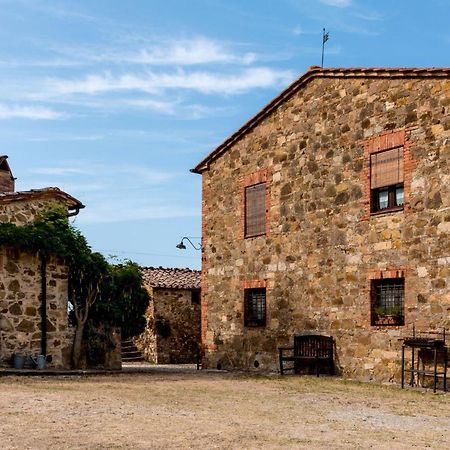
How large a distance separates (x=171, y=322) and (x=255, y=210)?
9.25m

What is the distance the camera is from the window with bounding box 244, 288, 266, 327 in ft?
63.0

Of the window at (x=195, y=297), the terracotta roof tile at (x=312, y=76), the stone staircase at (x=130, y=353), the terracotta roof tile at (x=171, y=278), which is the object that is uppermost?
the terracotta roof tile at (x=312, y=76)

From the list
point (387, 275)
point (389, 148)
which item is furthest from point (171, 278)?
point (389, 148)

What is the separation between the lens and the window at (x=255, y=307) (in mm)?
19188

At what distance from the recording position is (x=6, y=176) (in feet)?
73.6

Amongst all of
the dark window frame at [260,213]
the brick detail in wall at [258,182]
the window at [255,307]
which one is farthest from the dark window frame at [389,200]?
the window at [255,307]

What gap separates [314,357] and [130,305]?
227 inches

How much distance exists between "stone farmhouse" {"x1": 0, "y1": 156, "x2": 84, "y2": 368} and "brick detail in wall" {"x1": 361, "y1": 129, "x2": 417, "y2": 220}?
822 centimetres

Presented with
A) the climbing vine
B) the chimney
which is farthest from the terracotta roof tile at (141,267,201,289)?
the chimney

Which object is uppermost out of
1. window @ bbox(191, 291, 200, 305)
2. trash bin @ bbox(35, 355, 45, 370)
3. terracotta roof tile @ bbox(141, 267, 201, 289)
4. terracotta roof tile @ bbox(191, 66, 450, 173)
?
terracotta roof tile @ bbox(191, 66, 450, 173)

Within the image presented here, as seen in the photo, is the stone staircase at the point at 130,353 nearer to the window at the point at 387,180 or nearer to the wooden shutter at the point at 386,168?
the window at the point at 387,180

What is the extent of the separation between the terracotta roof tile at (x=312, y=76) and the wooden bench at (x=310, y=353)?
6.12m

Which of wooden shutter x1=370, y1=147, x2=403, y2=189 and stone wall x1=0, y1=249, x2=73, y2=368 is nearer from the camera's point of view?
wooden shutter x1=370, y1=147, x2=403, y2=189

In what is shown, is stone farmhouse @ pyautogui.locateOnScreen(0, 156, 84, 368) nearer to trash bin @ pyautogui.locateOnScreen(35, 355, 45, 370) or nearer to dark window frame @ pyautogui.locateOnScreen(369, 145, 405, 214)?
trash bin @ pyautogui.locateOnScreen(35, 355, 45, 370)
